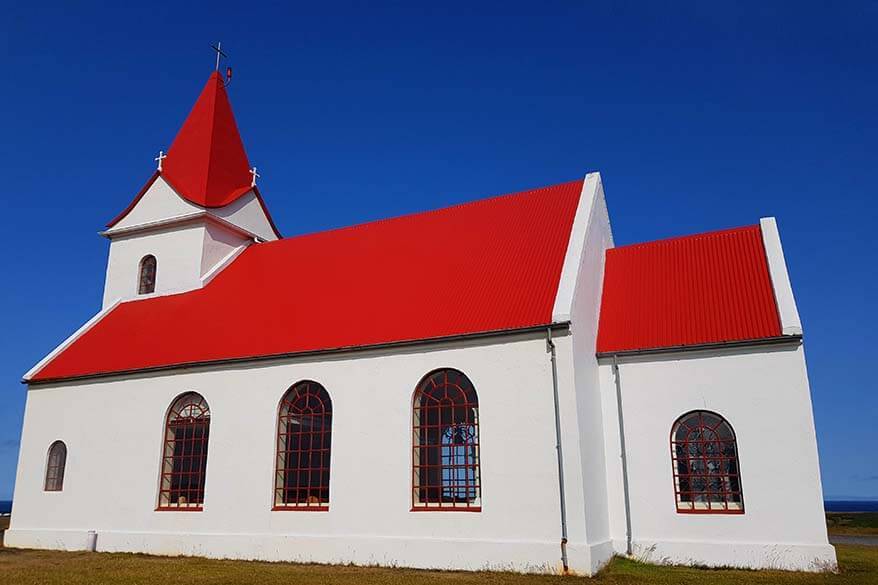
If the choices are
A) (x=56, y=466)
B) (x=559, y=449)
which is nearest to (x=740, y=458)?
(x=559, y=449)

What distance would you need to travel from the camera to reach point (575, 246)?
54.1 feet

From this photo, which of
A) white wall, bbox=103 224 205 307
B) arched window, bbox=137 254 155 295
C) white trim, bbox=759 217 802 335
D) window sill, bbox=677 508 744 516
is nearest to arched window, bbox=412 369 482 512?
window sill, bbox=677 508 744 516

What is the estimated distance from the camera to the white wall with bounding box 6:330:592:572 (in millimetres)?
14273

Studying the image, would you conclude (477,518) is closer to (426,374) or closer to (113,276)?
(426,374)

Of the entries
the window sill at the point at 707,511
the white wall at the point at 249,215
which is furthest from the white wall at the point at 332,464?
the white wall at the point at 249,215

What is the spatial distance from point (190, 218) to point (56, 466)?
8664 mm

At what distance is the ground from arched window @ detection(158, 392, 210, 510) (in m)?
2.21

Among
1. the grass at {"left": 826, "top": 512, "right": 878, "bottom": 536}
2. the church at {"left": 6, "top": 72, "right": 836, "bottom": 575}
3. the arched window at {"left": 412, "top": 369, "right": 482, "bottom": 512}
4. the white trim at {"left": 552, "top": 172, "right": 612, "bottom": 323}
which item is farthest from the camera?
the grass at {"left": 826, "top": 512, "right": 878, "bottom": 536}

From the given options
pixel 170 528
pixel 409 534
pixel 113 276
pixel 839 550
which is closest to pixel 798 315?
pixel 839 550

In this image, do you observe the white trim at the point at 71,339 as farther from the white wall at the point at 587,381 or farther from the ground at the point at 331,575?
the white wall at the point at 587,381

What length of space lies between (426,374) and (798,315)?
795cm

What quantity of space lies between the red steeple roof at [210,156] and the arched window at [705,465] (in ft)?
55.0

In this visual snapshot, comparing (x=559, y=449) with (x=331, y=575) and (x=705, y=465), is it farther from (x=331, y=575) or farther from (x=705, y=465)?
(x=331, y=575)

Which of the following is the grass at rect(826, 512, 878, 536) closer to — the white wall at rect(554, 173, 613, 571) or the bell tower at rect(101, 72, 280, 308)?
the white wall at rect(554, 173, 613, 571)
